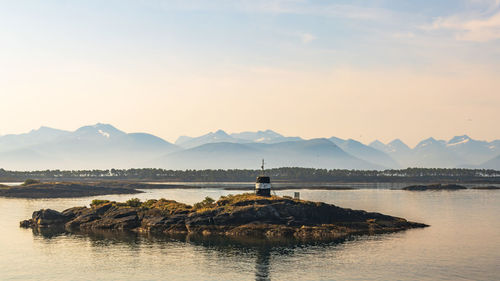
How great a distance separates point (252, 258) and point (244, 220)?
21501mm

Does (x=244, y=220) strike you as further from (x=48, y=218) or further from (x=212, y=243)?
(x=48, y=218)

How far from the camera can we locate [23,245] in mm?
86375

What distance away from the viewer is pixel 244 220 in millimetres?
94250

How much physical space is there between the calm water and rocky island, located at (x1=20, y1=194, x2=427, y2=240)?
20.5 feet

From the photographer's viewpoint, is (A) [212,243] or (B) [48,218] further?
(B) [48,218]

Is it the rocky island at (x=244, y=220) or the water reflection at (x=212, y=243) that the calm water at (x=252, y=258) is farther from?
the rocky island at (x=244, y=220)

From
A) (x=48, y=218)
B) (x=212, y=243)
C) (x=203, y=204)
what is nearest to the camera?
(x=212, y=243)

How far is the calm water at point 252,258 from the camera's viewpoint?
211ft

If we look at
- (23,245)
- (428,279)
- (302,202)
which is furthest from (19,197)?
(428,279)

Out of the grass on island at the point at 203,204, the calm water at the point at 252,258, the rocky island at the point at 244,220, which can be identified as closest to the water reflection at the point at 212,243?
the calm water at the point at 252,258

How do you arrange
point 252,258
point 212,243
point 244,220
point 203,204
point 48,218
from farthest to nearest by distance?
point 48,218 → point 203,204 → point 244,220 → point 212,243 → point 252,258

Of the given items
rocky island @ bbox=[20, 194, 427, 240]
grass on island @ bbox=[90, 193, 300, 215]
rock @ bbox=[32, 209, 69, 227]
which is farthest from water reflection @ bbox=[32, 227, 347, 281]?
grass on island @ bbox=[90, 193, 300, 215]

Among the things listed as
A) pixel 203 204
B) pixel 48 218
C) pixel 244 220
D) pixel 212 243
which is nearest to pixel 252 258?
pixel 212 243

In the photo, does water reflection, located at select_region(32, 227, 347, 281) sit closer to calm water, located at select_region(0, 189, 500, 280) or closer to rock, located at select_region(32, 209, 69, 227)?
calm water, located at select_region(0, 189, 500, 280)
